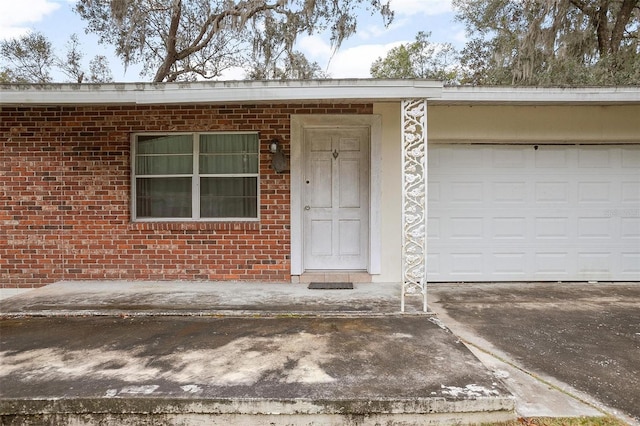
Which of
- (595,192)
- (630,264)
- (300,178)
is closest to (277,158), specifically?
(300,178)

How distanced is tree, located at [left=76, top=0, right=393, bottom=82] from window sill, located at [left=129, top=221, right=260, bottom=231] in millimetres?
7538

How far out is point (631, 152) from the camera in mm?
6055

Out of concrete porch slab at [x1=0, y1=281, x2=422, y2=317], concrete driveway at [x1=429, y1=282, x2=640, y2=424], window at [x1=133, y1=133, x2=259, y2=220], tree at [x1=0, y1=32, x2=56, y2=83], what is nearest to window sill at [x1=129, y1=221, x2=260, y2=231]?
window at [x1=133, y1=133, x2=259, y2=220]

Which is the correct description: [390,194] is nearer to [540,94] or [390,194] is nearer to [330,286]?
[330,286]

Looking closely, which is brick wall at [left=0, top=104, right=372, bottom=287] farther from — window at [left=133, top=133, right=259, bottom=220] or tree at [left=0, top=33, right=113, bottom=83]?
tree at [left=0, top=33, right=113, bottom=83]

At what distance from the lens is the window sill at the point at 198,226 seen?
18.6 feet

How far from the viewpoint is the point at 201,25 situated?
1238 cm

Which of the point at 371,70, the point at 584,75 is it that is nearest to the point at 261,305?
the point at 584,75

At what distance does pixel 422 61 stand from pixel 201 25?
358 inches

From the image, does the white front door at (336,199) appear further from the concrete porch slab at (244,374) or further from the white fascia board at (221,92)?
the concrete porch slab at (244,374)

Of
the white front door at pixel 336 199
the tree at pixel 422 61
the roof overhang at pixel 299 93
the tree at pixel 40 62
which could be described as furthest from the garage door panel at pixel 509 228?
the tree at pixel 40 62

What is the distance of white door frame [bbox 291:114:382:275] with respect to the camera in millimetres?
5648

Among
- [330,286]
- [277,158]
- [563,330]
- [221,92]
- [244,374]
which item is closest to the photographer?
[244,374]

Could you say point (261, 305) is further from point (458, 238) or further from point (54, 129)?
point (54, 129)
